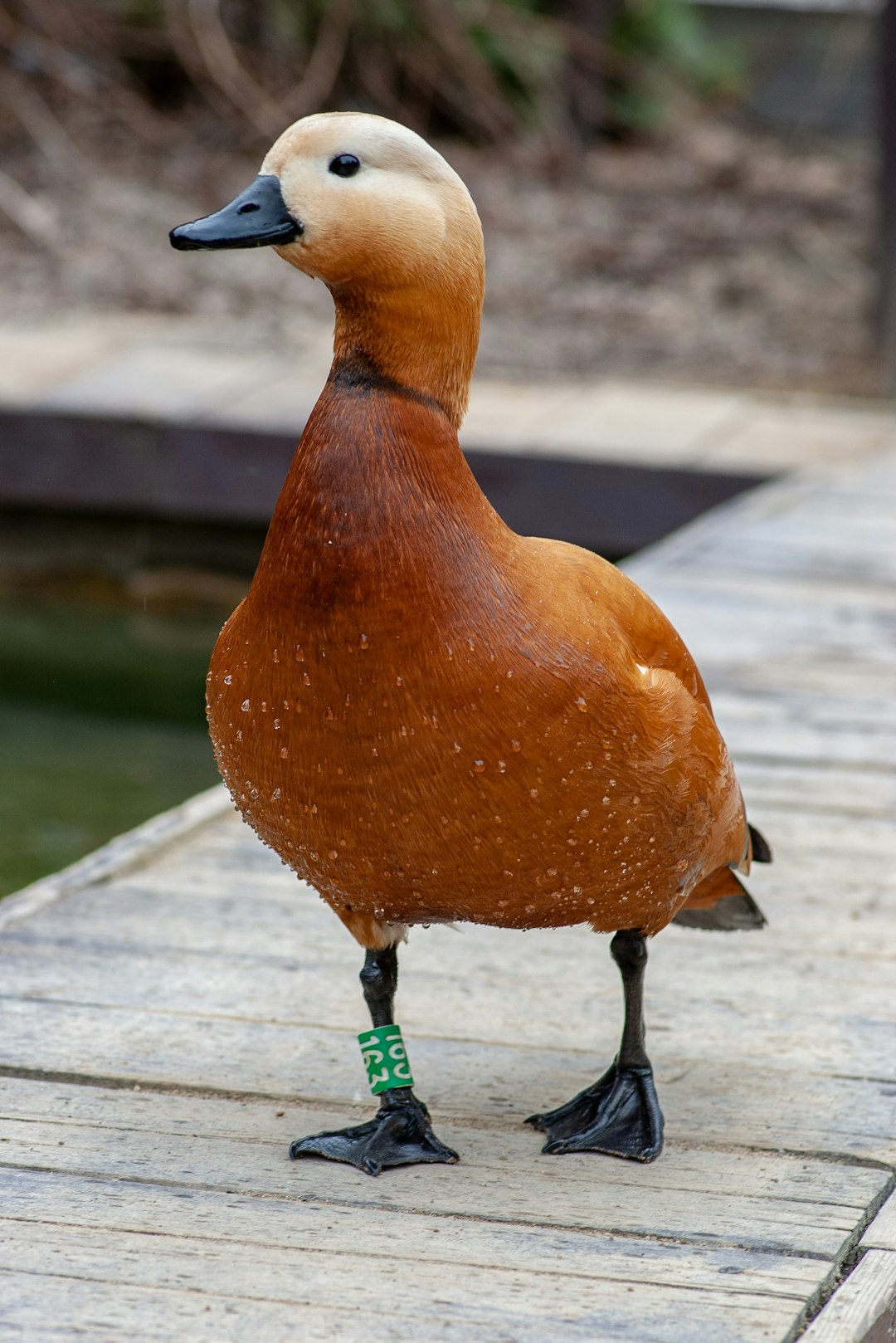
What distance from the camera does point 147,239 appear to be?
28.9 feet

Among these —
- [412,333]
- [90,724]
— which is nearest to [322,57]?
[90,724]

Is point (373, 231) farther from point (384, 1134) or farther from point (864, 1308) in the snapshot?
point (864, 1308)

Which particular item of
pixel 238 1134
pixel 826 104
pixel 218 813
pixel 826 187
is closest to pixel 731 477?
pixel 218 813

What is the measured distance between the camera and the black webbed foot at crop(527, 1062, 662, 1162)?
90.0 inches

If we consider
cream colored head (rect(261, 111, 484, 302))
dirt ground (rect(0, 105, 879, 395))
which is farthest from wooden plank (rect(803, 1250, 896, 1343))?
dirt ground (rect(0, 105, 879, 395))

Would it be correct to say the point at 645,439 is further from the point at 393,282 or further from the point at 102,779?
the point at 393,282

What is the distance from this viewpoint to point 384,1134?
226 centimetres

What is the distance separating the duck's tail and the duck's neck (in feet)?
2.75

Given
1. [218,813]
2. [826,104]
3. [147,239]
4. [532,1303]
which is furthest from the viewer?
[826,104]

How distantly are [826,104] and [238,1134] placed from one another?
424 inches

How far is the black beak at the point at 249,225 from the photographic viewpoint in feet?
6.12

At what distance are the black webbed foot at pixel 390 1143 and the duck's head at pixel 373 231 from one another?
920 mm

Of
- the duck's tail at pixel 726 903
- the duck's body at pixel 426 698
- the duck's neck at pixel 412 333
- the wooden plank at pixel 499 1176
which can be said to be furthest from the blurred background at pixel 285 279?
the duck's neck at pixel 412 333

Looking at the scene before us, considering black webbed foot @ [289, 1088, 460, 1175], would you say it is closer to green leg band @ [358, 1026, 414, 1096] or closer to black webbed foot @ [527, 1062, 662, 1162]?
green leg band @ [358, 1026, 414, 1096]
